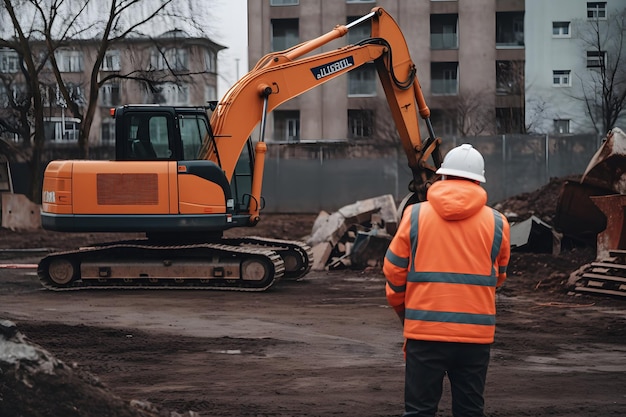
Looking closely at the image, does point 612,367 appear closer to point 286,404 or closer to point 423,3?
point 286,404

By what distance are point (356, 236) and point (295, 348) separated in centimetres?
1028

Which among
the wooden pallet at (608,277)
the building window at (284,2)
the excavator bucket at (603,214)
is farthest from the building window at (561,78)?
the wooden pallet at (608,277)

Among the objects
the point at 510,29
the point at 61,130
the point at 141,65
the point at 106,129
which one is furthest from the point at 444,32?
the point at 141,65

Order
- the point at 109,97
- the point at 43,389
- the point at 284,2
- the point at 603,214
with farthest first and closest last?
the point at 109,97
the point at 284,2
the point at 603,214
the point at 43,389

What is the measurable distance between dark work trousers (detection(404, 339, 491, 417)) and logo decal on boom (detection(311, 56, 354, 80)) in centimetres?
1188

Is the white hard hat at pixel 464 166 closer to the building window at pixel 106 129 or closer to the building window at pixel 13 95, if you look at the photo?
the building window at pixel 13 95

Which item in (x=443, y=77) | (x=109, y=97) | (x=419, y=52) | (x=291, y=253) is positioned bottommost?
(x=291, y=253)

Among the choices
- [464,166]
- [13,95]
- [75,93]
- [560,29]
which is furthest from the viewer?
[560,29]

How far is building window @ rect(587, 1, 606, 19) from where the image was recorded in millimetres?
50000

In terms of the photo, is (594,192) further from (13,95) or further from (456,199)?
(13,95)

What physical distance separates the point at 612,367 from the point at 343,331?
3.47 m

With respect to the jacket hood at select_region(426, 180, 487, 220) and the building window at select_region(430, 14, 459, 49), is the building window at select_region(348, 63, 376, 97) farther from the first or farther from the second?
the jacket hood at select_region(426, 180, 487, 220)

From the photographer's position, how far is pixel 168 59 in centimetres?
3419

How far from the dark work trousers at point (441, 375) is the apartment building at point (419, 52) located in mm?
44347
